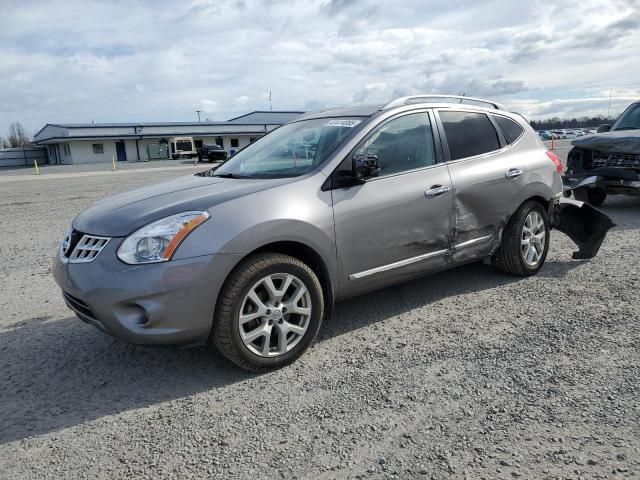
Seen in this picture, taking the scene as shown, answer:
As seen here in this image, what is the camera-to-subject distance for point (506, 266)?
17.1 feet

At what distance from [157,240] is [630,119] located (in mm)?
9699

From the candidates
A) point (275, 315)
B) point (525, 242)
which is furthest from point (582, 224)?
point (275, 315)

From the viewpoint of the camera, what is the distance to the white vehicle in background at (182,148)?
5231 cm

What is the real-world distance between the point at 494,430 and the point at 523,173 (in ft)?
9.97

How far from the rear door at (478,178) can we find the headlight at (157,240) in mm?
2345

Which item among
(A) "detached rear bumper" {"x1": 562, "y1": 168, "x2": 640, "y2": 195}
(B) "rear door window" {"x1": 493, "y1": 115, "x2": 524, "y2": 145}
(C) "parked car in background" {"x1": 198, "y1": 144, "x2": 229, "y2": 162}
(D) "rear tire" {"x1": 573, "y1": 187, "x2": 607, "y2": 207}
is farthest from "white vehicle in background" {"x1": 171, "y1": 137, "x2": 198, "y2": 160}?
(B) "rear door window" {"x1": 493, "y1": 115, "x2": 524, "y2": 145}

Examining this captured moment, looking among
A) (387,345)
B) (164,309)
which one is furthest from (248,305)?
(387,345)

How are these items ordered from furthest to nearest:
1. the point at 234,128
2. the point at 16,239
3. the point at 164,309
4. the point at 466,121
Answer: the point at 234,128
the point at 16,239
the point at 466,121
the point at 164,309

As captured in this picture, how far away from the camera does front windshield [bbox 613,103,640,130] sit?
9547mm

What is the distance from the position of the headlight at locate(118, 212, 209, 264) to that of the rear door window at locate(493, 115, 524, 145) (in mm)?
3332

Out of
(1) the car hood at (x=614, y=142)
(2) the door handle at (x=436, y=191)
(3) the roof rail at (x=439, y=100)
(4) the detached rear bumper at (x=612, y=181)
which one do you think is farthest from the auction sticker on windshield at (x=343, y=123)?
(1) the car hood at (x=614, y=142)

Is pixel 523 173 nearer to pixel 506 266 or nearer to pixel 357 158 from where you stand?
pixel 506 266

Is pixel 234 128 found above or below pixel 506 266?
above

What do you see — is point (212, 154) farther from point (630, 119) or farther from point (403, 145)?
point (403, 145)
